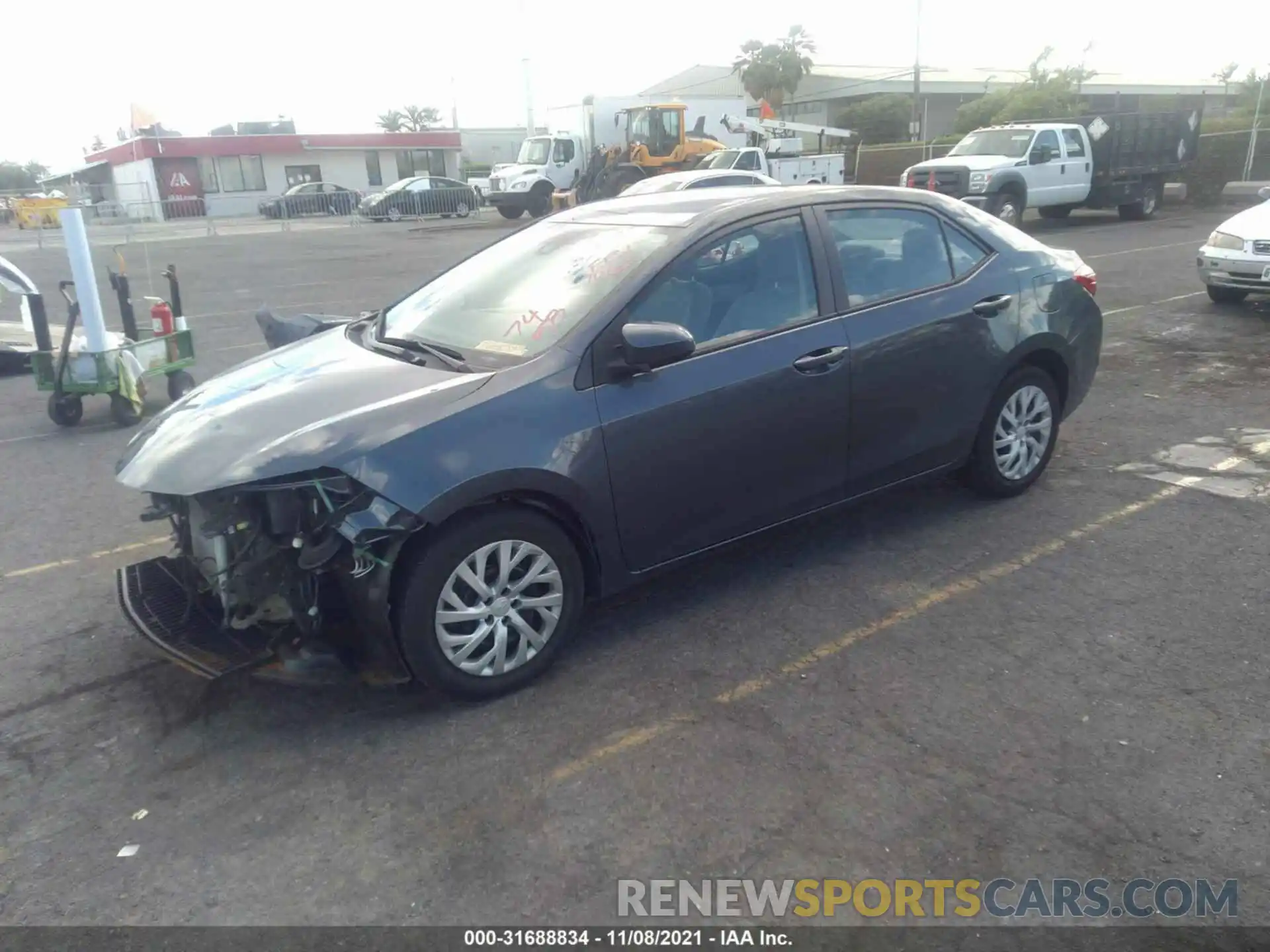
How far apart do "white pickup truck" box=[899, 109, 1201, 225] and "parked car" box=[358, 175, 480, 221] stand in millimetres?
20587

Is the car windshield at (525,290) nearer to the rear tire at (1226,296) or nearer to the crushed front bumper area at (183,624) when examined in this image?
the crushed front bumper area at (183,624)

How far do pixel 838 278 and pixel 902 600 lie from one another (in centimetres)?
147

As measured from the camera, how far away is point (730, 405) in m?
4.07

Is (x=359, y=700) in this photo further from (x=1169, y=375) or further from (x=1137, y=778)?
(x=1169, y=375)

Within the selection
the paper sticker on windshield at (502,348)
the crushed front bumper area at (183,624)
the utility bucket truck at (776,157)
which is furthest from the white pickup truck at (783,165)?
the crushed front bumper area at (183,624)

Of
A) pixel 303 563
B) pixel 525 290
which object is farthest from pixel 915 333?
pixel 303 563

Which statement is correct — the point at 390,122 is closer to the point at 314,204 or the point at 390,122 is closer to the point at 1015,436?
→ the point at 314,204

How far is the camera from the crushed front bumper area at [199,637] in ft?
11.3

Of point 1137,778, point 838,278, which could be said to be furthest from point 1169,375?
point 1137,778

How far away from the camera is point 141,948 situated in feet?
8.59

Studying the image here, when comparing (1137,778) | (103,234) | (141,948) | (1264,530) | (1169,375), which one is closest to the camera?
(141,948)

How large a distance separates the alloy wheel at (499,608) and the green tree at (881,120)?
52.4m

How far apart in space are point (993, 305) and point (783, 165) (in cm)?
2364

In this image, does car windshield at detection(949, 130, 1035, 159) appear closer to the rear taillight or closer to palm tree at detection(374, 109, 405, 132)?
the rear taillight
